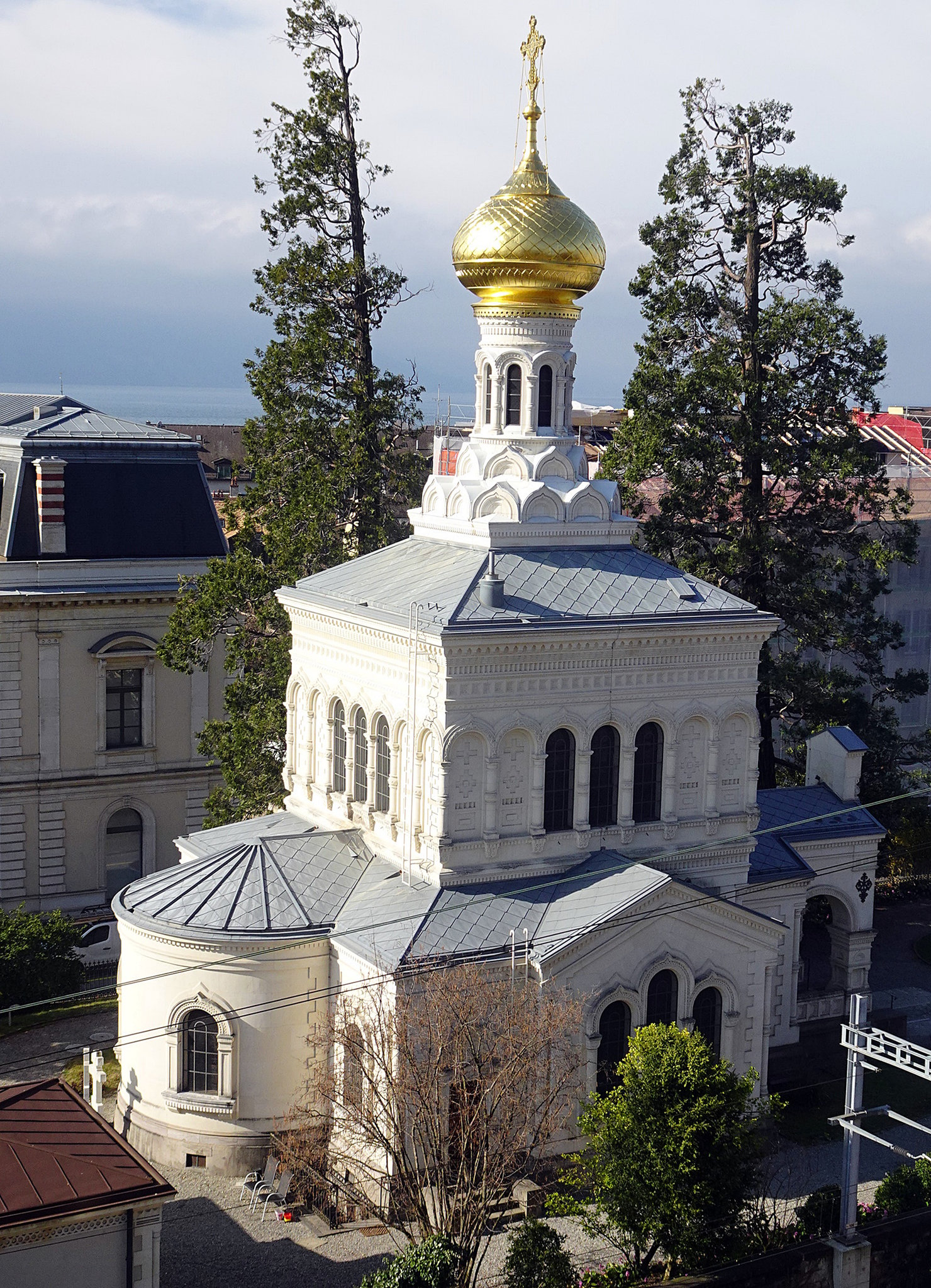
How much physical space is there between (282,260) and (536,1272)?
23705 mm

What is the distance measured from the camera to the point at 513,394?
93.3 feet

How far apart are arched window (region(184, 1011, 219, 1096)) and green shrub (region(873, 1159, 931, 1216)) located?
32.2 feet

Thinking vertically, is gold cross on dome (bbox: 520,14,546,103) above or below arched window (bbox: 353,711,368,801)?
above

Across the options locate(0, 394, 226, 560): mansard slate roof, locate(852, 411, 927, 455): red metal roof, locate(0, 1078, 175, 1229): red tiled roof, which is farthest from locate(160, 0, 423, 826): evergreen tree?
locate(852, 411, 927, 455): red metal roof

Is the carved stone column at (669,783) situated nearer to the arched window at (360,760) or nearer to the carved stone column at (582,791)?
the carved stone column at (582,791)

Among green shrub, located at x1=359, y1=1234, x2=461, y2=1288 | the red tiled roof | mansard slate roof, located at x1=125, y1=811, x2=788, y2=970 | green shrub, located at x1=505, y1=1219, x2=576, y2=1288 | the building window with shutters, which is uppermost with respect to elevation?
the building window with shutters

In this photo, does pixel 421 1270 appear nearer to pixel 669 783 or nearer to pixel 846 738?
pixel 669 783

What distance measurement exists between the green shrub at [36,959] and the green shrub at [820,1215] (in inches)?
581

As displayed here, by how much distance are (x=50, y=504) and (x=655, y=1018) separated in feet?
61.0

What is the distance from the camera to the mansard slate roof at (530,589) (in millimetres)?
24688

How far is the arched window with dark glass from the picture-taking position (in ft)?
86.2

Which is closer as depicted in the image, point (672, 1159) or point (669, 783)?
point (672, 1159)

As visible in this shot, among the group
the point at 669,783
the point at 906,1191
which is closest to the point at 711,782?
the point at 669,783

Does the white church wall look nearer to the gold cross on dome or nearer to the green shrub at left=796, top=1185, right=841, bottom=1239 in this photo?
the green shrub at left=796, top=1185, right=841, bottom=1239
